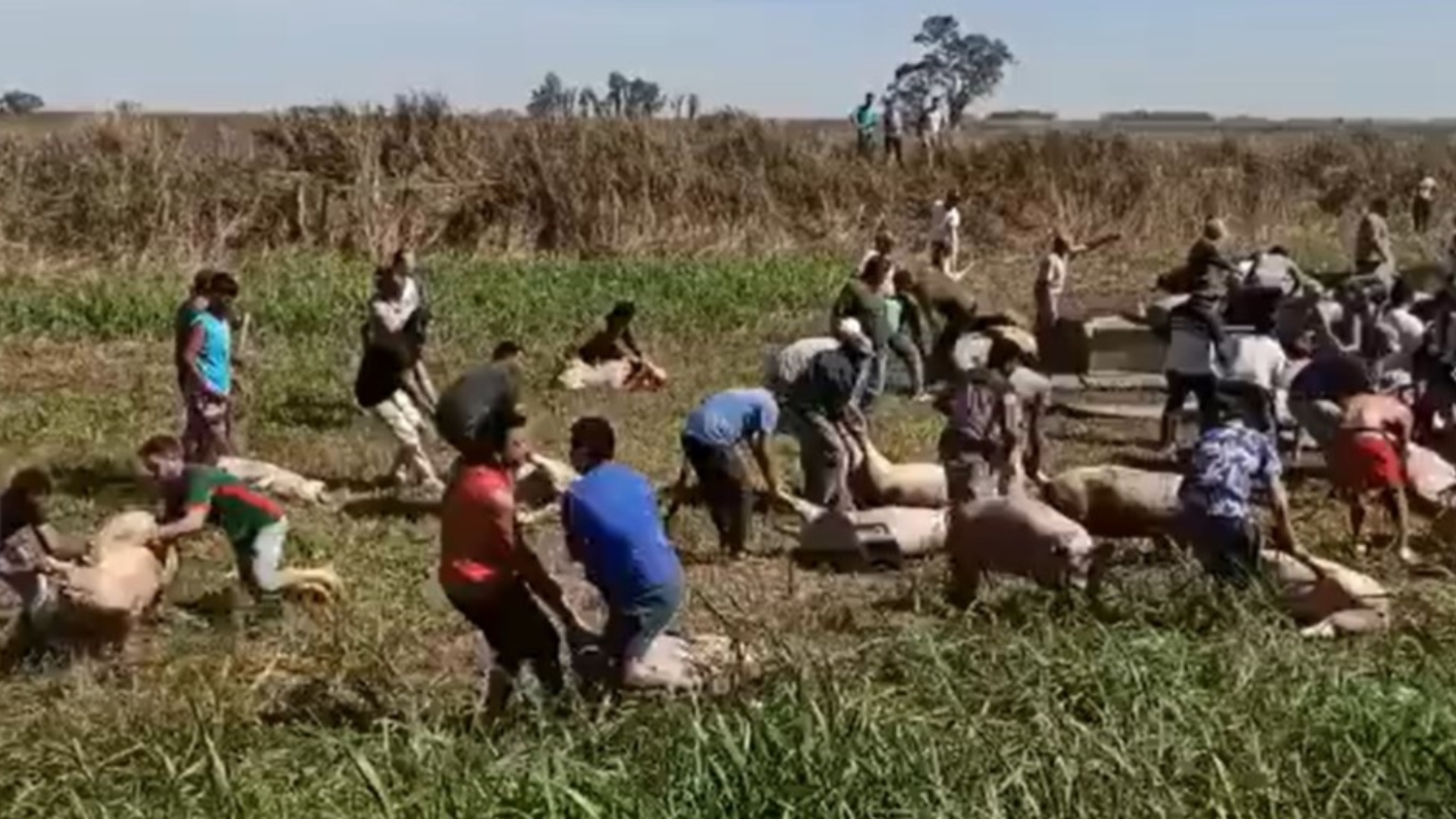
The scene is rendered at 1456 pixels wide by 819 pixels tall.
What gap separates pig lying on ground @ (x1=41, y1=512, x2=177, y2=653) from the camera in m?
9.40

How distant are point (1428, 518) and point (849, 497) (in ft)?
10.7

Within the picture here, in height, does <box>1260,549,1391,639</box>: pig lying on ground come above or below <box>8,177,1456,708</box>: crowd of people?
below

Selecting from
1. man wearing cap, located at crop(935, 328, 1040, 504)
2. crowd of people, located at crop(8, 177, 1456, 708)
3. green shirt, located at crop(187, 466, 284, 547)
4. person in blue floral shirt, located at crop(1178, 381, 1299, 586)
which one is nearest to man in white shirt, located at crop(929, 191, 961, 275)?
crowd of people, located at crop(8, 177, 1456, 708)

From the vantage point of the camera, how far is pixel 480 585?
802 cm

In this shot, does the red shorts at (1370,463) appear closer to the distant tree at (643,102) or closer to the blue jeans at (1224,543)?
the blue jeans at (1224,543)

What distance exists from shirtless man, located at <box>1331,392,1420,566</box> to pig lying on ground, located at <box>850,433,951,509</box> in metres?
2.31

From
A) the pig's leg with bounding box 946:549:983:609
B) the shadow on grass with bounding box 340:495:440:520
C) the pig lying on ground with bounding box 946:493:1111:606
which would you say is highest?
the pig lying on ground with bounding box 946:493:1111:606

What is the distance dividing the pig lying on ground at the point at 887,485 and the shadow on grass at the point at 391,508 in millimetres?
2500

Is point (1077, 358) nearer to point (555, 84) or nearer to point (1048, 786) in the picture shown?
point (1048, 786)

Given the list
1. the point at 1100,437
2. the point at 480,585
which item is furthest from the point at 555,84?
the point at 480,585

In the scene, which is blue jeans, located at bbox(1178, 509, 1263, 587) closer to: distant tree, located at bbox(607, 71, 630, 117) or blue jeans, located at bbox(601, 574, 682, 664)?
blue jeans, located at bbox(601, 574, 682, 664)

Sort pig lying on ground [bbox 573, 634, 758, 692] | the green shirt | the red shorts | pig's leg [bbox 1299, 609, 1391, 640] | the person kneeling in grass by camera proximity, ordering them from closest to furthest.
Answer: pig lying on ground [bbox 573, 634, 758, 692] → pig's leg [bbox 1299, 609, 1391, 640] → the person kneeling in grass → the green shirt → the red shorts

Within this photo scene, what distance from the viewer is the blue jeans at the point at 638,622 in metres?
8.06

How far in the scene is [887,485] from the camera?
41.8 ft
